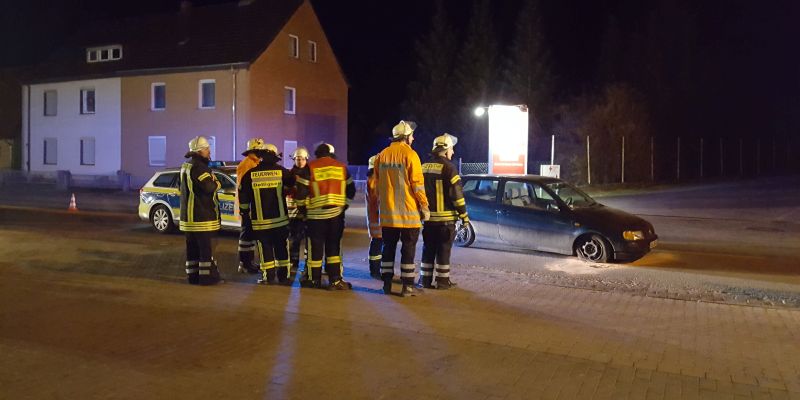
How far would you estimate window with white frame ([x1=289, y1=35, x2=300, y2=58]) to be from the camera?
114 feet

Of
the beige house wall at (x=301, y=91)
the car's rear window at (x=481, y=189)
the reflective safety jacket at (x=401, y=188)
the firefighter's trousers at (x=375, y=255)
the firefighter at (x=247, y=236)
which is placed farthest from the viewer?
the beige house wall at (x=301, y=91)

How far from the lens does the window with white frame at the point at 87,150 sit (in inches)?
1485

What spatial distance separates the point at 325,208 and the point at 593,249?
488 cm

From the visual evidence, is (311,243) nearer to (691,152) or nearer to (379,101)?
(691,152)

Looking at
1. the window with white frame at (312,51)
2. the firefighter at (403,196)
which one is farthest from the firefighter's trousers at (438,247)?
the window with white frame at (312,51)

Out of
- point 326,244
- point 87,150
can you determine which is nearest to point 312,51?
point 87,150

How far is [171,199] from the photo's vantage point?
14438mm

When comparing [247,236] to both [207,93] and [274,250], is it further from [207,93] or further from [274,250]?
[207,93]

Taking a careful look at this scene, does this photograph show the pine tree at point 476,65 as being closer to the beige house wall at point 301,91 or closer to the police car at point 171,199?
the beige house wall at point 301,91

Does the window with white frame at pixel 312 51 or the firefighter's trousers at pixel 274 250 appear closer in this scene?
the firefighter's trousers at pixel 274 250

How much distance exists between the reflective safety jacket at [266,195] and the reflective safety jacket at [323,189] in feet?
1.28

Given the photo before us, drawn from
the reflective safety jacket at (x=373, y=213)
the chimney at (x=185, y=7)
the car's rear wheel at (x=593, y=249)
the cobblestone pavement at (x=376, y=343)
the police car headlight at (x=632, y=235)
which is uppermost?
the chimney at (x=185, y=7)

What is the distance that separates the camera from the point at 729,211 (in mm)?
20250

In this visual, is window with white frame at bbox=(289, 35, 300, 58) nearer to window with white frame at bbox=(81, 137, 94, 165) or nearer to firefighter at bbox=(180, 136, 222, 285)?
window with white frame at bbox=(81, 137, 94, 165)
